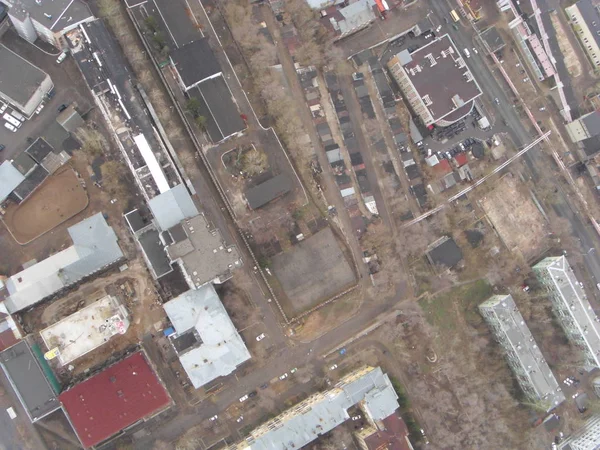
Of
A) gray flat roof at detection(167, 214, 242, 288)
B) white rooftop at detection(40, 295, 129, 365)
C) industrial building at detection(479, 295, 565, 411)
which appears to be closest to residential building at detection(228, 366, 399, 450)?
industrial building at detection(479, 295, 565, 411)

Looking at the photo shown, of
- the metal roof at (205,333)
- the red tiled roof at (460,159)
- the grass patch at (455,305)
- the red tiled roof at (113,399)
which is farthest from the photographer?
the red tiled roof at (460,159)

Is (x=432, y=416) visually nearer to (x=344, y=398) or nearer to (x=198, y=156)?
(x=344, y=398)

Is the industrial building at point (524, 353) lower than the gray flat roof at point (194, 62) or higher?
lower

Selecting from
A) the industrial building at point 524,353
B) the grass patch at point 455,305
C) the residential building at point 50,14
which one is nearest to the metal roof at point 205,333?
the grass patch at point 455,305

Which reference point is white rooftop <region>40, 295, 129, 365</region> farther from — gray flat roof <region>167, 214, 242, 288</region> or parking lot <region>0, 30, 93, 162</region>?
parking lot <region>0, 30, 93, 162</region>

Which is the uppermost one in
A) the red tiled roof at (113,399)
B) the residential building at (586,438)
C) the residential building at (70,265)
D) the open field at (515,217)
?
the residential building at (70,265)

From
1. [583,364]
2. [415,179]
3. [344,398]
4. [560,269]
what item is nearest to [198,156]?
[415,179]

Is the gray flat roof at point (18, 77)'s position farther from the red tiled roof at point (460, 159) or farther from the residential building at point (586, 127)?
the residential building at point (586, 127)

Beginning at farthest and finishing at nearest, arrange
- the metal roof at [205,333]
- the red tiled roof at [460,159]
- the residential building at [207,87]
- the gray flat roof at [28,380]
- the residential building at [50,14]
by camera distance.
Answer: the red tiled roof at [460,159], the residential building at [207,87], the metal roof at [205,333], the residential building at [50,14], the gray flat roof at [28,380]
